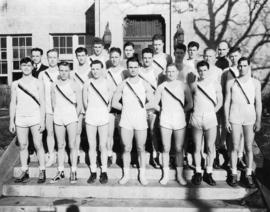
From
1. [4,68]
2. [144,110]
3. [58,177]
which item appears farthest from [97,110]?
[4,68]

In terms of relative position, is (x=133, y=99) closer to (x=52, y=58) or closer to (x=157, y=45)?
(x=157, y=45)

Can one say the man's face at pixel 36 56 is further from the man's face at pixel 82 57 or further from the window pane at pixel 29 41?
the window pane at pixel 29 41

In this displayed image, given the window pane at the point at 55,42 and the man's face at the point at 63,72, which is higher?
the window pane at the point at 55,42

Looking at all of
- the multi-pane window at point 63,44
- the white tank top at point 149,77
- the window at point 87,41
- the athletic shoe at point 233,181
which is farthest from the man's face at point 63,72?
the multi-pane window at point 63,44

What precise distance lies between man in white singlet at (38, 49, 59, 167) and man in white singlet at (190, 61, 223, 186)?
7.56ft

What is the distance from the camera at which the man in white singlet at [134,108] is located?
519cm

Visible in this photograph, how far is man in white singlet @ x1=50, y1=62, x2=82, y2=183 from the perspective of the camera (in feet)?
17.4

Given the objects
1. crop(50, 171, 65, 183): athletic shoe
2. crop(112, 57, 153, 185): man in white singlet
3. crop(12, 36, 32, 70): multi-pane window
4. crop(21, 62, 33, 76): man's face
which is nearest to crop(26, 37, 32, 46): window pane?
crop(12, 36, 32, 70): multi-pane window

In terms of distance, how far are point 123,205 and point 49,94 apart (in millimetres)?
2169

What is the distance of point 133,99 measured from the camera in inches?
206

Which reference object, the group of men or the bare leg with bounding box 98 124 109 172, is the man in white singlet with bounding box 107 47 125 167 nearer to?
the group of men

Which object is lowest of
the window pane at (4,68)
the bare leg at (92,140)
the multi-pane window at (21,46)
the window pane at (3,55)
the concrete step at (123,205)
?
the concrete step at (123,205)

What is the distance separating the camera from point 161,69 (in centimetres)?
596

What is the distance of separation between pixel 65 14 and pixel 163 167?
11.3 m
